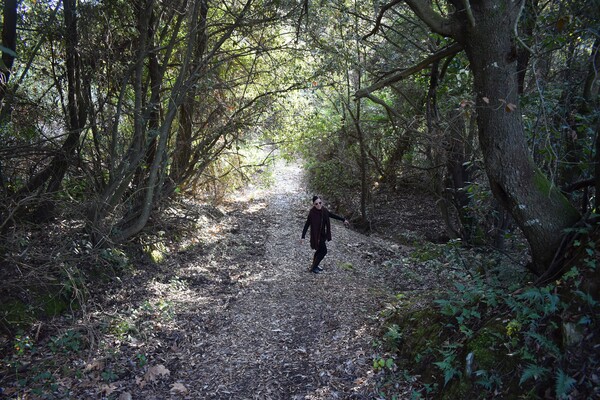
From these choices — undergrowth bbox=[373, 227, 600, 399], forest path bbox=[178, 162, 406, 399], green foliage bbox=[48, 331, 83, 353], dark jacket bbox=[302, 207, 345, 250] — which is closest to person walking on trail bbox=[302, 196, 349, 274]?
dark jacket bbox=[302, 207, 345, 250]

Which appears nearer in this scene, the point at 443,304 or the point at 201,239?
the point at 443,304

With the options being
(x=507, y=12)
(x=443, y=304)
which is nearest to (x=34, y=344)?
(x=443, y=304)

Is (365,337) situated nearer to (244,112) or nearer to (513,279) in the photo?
(513,279)

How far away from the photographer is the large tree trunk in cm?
421

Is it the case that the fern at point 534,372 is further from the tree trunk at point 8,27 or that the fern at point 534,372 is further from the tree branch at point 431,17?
the tree trunk at point 8,27

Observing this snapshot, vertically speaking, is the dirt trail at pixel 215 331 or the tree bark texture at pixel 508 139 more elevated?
the tree bark texture at pixel 508 139

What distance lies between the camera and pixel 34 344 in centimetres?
560

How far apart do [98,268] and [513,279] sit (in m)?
7.08

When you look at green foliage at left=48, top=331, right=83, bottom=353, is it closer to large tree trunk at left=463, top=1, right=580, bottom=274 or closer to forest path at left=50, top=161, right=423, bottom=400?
forest path at left=50, top=161, right=423, bottom=400

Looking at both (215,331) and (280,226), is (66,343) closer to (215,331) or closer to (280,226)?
(215,331)

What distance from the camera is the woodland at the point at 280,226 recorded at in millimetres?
4215

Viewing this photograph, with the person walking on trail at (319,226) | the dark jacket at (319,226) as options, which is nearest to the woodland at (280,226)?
the person walking on trail at (319,226)

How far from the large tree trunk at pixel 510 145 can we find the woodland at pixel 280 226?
0.02 meters

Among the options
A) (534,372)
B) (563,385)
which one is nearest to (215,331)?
(534,372)
